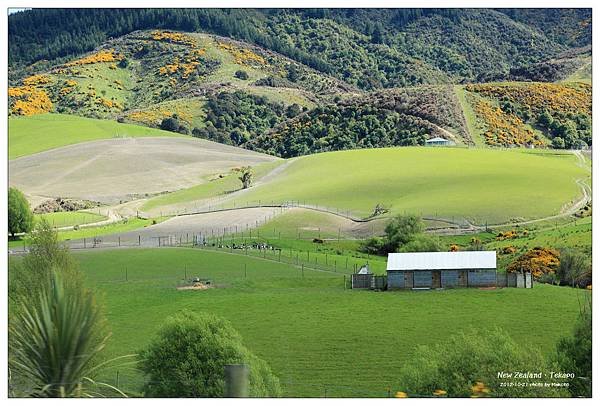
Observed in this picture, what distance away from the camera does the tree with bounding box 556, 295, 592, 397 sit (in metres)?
17.5

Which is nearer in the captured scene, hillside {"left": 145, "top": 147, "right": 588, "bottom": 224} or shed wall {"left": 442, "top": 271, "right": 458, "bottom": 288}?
shed wall {"left": 442, "top": 271, "right": 458, "bottom": 288}

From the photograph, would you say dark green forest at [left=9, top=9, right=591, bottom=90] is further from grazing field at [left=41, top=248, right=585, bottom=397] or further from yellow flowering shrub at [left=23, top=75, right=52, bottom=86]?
grazing field at [left=41, top=248, right=585, bottom=397]

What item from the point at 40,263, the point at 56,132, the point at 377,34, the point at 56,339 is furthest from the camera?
the point at 377,34

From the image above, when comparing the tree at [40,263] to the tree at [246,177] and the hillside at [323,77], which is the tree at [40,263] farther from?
the hillside at [323,77]

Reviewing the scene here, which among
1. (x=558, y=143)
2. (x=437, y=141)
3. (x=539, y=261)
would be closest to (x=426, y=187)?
(x=539, y=261)

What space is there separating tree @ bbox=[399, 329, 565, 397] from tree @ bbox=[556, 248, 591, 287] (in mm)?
9689

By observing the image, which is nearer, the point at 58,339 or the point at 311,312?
the point at 58,339

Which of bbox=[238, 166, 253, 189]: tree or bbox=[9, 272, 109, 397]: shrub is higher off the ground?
bbox=[238, 166, 253, 189]: tree

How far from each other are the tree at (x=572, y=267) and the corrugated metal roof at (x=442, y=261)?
2891 mm

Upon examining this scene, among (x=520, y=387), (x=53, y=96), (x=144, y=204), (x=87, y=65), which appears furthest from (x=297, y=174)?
(x=87, y=65)

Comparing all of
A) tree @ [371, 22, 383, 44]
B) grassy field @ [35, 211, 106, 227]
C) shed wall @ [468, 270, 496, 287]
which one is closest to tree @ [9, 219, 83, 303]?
grassy field @ [35, 211, 106, 227]

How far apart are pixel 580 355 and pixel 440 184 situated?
52.6ft

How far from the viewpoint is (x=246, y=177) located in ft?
123

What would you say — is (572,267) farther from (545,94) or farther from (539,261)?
(545,94)
